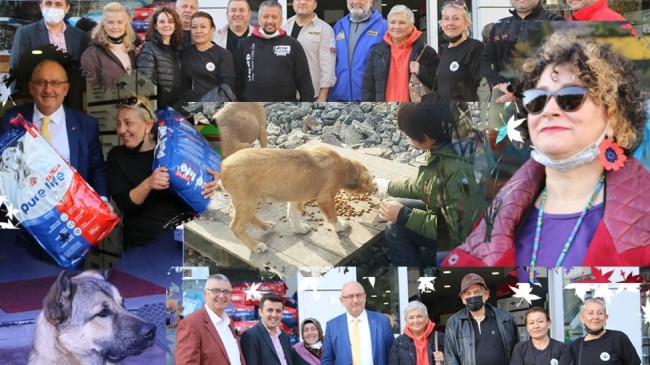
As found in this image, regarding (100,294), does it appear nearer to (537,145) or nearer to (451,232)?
(451,232)

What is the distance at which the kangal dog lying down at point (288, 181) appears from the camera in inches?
336

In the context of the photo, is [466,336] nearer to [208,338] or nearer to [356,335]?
[356,335]

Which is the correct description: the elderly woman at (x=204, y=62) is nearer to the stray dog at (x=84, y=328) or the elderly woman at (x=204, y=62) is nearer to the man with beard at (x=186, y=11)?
the man with beard at (x=186, y=11)

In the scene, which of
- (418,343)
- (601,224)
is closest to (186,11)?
(418,343)

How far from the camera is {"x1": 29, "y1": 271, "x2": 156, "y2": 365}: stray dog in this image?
8.26m

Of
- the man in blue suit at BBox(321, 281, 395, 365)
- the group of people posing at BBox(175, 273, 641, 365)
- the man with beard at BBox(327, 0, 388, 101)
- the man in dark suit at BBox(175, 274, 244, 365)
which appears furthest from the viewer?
the man with beard at BBox(327, 0, 388, 101)

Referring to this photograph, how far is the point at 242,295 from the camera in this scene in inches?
332

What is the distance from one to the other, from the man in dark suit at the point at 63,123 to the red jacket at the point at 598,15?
3885 millimetres

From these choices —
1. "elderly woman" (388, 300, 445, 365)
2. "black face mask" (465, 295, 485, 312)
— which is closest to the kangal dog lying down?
"elderly woman" (388, 300, 445, 365)

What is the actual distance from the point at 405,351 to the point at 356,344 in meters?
0.39

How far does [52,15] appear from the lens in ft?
27.3

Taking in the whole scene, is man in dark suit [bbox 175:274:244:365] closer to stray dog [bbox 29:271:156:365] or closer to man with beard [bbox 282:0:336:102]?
stray dog [bbox 29:271:156:365]

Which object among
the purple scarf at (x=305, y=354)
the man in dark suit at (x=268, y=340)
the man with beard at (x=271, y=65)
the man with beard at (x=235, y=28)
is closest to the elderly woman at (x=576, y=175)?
the purple scarf at (x=305, y=354)

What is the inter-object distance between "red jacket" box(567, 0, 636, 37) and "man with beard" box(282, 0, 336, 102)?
1.93 meters
